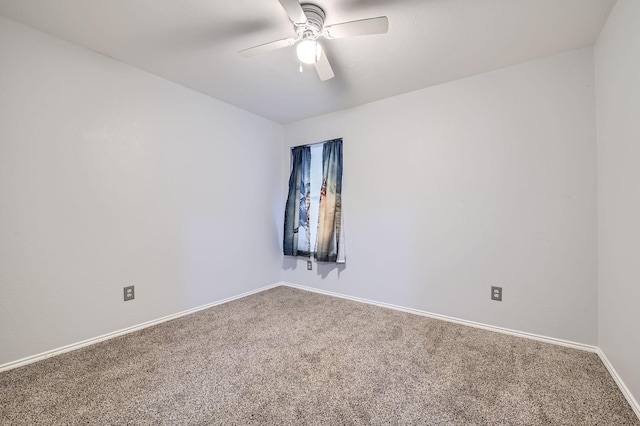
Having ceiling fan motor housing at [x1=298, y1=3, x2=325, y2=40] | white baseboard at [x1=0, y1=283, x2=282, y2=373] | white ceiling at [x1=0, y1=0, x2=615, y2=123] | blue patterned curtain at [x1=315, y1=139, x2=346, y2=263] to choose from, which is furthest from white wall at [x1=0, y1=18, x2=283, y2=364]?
ceiling fan motor housing at [x1=298, y1=3, x2=325, y2=40]

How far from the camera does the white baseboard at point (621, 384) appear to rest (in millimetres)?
1327

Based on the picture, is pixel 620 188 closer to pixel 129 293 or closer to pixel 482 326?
pixel 482 326

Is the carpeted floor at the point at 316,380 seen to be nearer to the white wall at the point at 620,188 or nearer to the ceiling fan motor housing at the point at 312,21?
the white wall at the point at 620,188

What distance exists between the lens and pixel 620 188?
153 cm

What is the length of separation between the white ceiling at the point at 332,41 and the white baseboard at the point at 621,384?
220 centimetres

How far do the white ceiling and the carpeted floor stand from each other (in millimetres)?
2259

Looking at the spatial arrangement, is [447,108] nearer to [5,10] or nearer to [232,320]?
[232,320]

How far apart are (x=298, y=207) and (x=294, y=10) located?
91.6 inches

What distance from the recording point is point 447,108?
2.48m

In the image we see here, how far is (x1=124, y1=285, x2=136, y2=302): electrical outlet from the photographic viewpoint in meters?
2.20

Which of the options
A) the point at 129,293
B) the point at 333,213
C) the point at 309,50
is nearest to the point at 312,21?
the point at 309,50

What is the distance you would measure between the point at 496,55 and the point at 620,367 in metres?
2.24

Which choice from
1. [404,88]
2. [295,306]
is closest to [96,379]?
[295,306]

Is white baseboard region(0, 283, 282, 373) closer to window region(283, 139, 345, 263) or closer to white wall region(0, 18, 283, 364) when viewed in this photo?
white wall region(0, 18, 283, 364)
